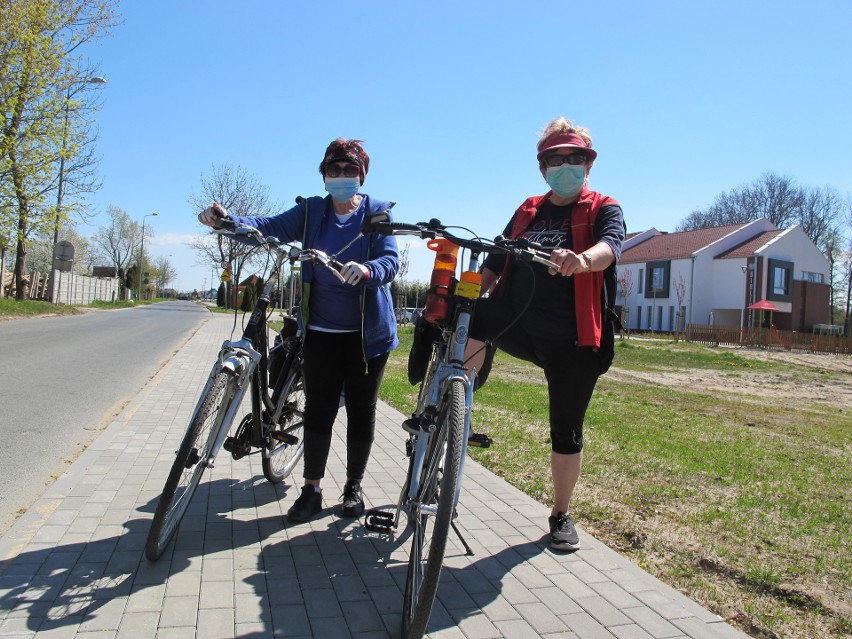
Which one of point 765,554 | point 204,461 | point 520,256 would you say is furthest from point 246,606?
point 765,554

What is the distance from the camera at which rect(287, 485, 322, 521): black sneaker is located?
3711 mm

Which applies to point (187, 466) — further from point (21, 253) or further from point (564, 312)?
point (21, 253)

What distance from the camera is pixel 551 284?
11.5 ft

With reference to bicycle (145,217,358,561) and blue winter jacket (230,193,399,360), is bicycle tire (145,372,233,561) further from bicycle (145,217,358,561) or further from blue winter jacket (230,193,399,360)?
blue winter jacket (230,193,399,360)

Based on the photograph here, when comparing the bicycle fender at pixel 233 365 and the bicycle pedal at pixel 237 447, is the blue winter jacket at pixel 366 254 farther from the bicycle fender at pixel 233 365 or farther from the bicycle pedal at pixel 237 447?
the bicycle pedal at pixel 237 447

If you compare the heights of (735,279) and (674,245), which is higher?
(674,245)

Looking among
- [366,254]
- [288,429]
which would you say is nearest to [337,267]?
[366,254]

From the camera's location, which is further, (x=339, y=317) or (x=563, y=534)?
(x=339, y=317)

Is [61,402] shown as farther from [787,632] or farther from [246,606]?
[787,632]

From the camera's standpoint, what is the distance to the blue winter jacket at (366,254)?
3.64m

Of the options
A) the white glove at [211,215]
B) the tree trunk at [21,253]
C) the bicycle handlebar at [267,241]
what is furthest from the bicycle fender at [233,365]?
the tree trunk at [21,253]

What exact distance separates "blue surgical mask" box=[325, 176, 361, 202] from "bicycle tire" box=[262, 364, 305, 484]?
116 centimetres

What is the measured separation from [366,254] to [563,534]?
74.4 inches

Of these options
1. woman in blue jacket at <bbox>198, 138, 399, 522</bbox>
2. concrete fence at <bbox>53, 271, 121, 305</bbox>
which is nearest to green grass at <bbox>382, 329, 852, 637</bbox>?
woman in blue jacket at <bbox>198, 138, 399, 522</bbox>
